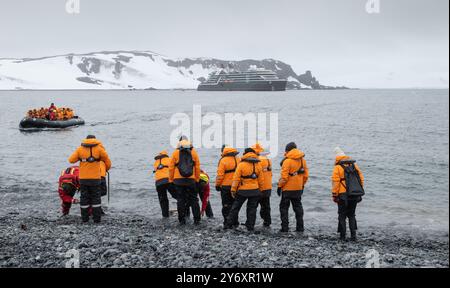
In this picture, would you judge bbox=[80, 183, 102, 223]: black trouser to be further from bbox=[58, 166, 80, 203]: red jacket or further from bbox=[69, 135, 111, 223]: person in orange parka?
bbox=[58, 166, 80, 203]: red jacket

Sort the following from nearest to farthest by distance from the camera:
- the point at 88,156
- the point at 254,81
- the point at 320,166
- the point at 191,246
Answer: the point at 191,246, the point at 88,156, the point at 320,166, the point at 254,81

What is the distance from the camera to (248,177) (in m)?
9.80

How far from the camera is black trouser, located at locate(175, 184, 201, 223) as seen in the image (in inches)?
407

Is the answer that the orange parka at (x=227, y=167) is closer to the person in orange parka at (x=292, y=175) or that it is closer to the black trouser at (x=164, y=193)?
the person in orange parka at (x=292, y=175)

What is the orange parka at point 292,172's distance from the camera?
990 cm

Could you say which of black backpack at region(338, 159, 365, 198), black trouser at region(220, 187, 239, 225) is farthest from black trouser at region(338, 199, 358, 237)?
black trouser at region(220, 187, 239, 225)

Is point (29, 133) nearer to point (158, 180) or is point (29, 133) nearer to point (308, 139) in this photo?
point (308, 139)

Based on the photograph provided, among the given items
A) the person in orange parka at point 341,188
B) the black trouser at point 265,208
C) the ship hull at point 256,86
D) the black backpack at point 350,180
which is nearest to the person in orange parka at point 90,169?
the black trouser at point 265,208

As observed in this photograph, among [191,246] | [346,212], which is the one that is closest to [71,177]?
[191,246]

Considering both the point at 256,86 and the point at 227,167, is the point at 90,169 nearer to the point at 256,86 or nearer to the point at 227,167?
the point at 227,167

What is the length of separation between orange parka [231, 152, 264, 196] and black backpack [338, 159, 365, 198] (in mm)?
1750

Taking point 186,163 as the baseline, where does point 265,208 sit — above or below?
below

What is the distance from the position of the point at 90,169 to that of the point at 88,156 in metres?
0.33

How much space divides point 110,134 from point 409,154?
25.6m
